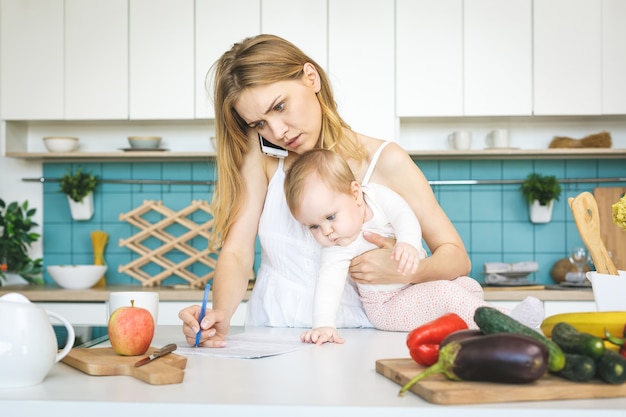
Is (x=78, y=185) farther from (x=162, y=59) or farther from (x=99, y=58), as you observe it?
(x=162, y=59)

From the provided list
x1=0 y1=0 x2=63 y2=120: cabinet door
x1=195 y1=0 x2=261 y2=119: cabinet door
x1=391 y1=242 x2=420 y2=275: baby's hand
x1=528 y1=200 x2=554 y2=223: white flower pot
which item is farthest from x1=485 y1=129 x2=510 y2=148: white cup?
x1=391 y1=242 x2=420 y2=275: baby's hand

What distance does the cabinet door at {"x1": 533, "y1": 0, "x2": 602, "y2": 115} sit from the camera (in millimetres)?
3488

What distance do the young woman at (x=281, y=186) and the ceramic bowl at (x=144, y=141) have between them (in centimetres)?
175

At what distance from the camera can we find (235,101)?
1749 millimetres

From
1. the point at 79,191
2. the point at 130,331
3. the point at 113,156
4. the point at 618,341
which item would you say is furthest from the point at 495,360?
the point at 79,191

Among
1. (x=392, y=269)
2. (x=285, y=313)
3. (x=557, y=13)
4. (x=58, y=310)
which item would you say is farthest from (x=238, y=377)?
(x=557, y=13)

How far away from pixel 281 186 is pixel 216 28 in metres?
1.84

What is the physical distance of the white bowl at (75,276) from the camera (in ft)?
11.3

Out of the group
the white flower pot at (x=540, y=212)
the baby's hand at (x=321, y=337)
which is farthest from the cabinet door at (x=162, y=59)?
the baby's hand at (x=321, y=337)

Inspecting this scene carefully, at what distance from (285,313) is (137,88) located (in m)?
2.02

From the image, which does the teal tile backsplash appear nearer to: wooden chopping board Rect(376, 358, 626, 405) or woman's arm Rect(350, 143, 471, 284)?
woman's arm Rect(350, 143, 471, 284)

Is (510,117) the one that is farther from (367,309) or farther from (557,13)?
(367,309)

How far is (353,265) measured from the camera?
176 centimetres

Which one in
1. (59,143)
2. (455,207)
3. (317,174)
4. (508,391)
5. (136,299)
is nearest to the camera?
(508,391)
